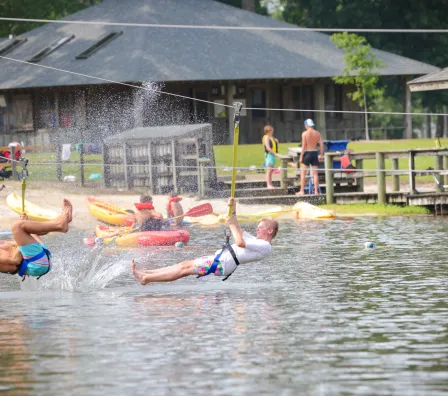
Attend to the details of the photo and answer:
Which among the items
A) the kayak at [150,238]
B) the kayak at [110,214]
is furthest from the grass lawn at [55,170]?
the kayak at [150,238]

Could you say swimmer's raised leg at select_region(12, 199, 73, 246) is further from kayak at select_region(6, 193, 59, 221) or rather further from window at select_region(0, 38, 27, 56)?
window at select_region(0, 38, 27, 56)

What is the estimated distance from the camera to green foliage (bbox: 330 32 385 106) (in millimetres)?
54688

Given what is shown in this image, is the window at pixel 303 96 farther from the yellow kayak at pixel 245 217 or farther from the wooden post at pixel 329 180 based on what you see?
the yellow kayak at pixel 245 217

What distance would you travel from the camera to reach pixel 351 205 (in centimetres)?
3153

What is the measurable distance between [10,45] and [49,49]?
10.1 feet

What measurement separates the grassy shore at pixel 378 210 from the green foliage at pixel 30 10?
120ft

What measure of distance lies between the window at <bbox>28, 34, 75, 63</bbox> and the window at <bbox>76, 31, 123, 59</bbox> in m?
1.83

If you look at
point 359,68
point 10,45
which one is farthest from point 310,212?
point 10,45

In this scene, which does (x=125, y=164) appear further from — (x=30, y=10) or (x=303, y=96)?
(x=30, y=10)

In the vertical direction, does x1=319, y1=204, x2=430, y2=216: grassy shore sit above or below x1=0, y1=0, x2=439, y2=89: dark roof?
below

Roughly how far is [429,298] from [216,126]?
128 ft

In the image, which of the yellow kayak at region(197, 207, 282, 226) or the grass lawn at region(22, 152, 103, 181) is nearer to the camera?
the yellow kayak at region(197, 207, 282, 226)

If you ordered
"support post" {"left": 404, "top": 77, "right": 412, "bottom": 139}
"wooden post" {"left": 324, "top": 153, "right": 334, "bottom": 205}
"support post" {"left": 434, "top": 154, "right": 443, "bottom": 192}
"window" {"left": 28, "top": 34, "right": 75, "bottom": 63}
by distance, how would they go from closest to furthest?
"support post" {"left": 434, "top": 154, "right": 443, "bottom": 192}
"wooden post" {"left": 324, "top": 153, "right": 334, "bottom": 205}
"window" {"left": 28, "top": 34, "right": 75, "bottom": 63}
"support post" {"left": 404, "top": 77, "right": 412, "bottom": 139}

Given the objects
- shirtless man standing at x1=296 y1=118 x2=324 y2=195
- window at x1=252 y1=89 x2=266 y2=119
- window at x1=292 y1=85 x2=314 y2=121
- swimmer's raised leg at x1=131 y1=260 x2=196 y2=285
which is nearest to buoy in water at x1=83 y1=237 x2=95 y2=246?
swimmer's raised leg at x1=131 y1=260 x2=196 y2=285
